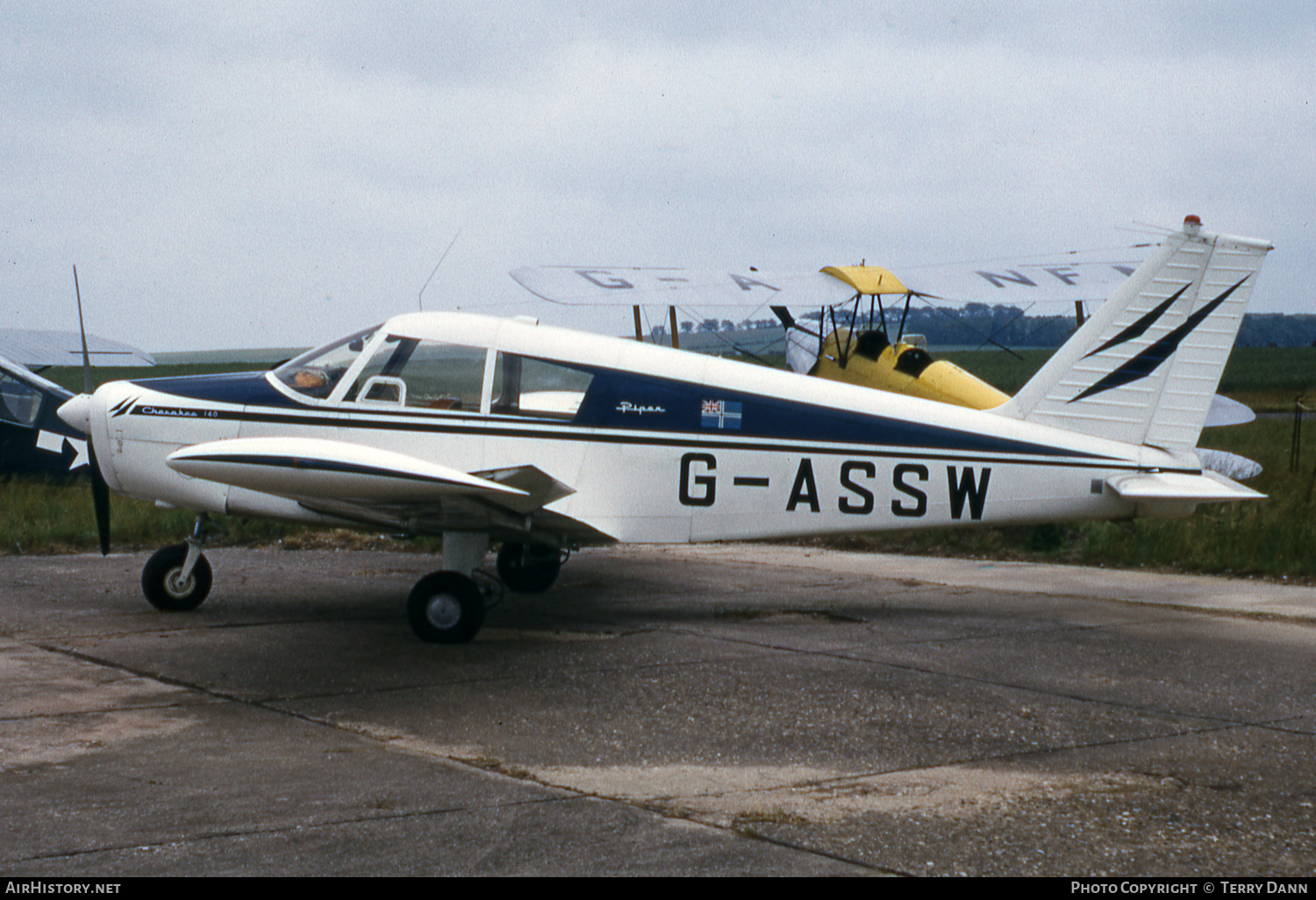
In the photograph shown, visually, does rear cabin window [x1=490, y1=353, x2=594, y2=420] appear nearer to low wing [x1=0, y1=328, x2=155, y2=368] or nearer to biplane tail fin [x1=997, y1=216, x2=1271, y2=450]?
biplane tail fin [x1=997, y1=216, x2=1271, y2=450]

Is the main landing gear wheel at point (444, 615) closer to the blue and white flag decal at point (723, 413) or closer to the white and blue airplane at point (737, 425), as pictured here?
the white and blue airplane at point (737, 425)

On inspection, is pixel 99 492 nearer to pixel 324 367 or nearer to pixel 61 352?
pixel 324 367

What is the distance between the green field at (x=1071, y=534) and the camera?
11812 mm

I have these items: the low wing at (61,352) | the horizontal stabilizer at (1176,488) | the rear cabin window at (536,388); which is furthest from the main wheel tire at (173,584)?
the low wing at (61,352)

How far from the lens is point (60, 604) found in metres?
9.91

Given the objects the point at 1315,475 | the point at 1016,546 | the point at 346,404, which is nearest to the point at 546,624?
the point at 346,404

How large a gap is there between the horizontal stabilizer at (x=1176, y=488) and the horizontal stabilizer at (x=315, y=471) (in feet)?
14.4

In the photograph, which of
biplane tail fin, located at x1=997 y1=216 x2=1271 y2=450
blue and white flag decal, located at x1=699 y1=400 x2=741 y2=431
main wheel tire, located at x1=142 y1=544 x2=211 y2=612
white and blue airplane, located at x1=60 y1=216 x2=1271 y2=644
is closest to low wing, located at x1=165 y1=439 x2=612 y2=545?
white and blue airplane, located at x1=60 y1=216 x2=1271 y2=644

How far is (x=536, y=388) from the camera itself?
8.69 meters

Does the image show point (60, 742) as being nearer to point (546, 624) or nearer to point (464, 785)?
point (464, 785)

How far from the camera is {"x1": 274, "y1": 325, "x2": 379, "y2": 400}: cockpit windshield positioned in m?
8.81

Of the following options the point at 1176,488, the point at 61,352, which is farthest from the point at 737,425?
the point at 61,352

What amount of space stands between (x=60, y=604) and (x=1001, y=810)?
8.25m
